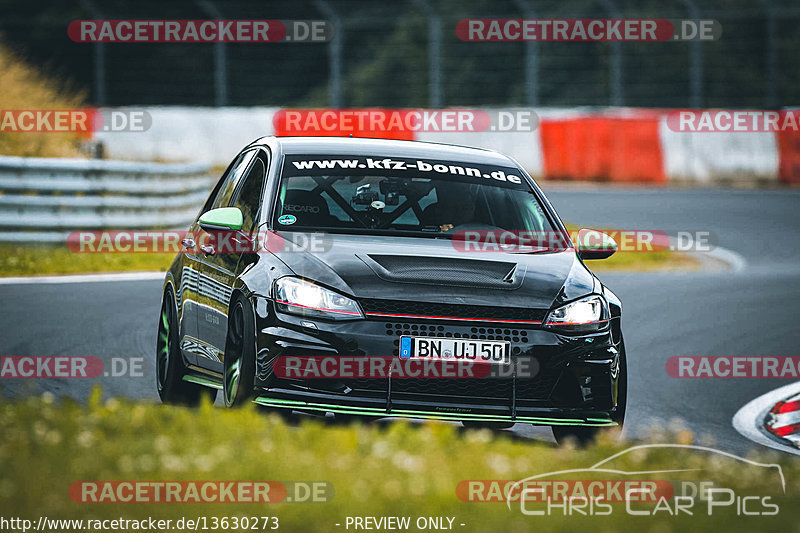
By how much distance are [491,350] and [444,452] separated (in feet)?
3.52

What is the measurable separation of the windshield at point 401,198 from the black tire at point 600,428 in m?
1.16

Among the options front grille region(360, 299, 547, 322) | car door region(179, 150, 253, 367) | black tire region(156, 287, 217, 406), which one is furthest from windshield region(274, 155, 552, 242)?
black tire region(156, 287, 217, 406)

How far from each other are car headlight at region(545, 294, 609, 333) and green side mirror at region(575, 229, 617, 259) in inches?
29.1

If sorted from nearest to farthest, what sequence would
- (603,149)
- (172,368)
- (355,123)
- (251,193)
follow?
(251,193) < (172,368) < (355,123) < (603,149)

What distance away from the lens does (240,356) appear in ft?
24.9

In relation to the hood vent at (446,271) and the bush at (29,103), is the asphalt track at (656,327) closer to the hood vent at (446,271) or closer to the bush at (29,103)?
the hood vent at (446,271)

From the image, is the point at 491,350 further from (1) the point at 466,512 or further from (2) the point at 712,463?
(1) the point at 466,512

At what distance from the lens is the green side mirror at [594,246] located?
8422 mm

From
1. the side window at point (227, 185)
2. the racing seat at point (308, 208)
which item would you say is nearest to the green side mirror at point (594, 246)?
the racing seat at point (308, 208)

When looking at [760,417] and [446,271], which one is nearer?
[446,271]

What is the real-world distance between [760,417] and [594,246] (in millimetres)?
2345

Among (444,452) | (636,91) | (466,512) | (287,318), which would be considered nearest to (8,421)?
(287,318)

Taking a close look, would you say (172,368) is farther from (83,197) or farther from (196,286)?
(83,197)

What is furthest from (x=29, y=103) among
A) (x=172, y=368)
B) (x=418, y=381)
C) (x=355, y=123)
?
(x=418, y=381)
